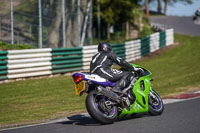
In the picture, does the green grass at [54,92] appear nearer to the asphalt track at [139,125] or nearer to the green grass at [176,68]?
the green grass at [176,68]

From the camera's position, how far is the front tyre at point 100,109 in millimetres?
7422

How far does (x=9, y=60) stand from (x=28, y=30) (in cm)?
291

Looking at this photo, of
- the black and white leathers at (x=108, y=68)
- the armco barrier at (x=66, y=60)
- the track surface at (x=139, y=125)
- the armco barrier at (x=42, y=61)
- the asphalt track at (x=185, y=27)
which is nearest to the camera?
the track surface at (x=139, y=125)

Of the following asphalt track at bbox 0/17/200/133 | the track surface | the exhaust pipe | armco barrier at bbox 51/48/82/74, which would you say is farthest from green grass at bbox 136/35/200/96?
the exhaust pipe

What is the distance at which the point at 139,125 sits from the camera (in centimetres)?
757

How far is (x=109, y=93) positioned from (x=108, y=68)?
58 centimetres

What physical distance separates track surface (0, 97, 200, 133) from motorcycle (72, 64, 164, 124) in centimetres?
19

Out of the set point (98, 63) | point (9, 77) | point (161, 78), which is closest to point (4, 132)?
point (98, 63)

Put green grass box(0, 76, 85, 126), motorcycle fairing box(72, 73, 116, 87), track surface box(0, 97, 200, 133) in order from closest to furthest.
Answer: track surface box(0, 97, 200, 133) → motorcycle fairing box(72, 73, 116, 87) → green grass box(0, 76, 85, 126)

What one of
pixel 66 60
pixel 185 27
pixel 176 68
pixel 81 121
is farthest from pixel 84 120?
pixel 185 27

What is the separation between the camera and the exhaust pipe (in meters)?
7.70

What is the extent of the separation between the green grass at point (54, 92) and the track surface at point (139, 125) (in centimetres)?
123

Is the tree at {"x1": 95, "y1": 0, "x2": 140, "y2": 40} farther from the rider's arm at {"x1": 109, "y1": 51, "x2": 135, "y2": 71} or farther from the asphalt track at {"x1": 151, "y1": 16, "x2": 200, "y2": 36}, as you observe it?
the rider's arm at {"x1": 109, "y1": 51, "x2": 135, "y2": 71}

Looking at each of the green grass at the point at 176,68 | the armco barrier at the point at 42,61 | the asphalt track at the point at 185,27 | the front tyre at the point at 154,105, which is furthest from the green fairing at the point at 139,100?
the asphalt track at the point at 185,27
